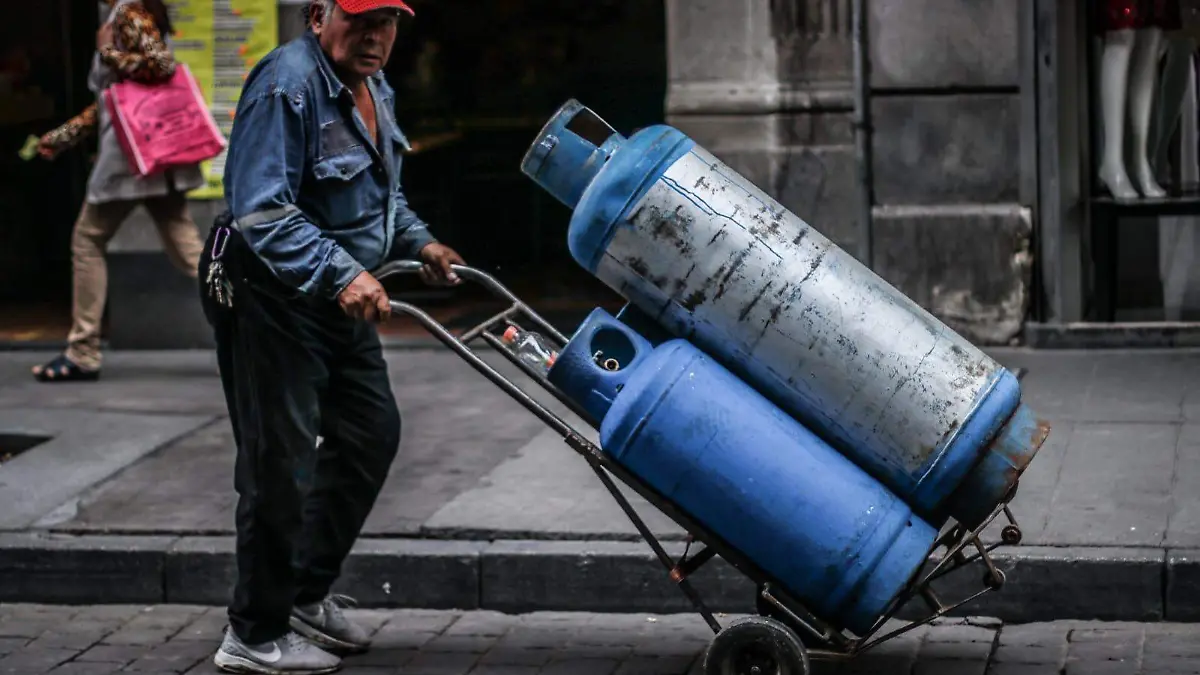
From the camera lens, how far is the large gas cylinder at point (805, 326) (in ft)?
15.2

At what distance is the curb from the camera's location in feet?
18.5

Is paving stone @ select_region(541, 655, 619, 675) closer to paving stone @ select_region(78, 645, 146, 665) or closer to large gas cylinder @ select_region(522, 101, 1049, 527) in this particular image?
large gas cylinder @ select_region(522, 101, 1049, 527)

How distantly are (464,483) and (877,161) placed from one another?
3063 millimetres

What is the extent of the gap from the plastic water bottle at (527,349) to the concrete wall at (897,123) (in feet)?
14.4

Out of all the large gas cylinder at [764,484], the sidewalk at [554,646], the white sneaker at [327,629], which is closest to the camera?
the large gas cylinder at [764,484]

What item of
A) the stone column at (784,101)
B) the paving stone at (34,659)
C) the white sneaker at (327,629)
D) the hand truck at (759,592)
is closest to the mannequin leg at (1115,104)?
the stone column at (784,101)

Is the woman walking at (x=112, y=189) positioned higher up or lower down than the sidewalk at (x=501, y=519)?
higher up

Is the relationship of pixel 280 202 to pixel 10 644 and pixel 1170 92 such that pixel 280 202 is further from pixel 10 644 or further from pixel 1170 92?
pixel 1170 92

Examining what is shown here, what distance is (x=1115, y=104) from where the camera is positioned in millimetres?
9164

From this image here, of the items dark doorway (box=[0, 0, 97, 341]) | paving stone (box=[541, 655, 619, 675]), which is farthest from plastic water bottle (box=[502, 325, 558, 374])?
dark doorway (box=[0, 0, 97, 341])

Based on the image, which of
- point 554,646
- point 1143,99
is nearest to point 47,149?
point 554,646

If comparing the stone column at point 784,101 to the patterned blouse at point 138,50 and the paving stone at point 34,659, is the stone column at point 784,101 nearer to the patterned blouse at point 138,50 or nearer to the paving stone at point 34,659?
the patterned blouse at point 138,50

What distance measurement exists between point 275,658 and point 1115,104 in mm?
5189

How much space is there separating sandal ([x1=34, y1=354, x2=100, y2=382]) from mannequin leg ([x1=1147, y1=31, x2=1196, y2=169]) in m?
4.68
